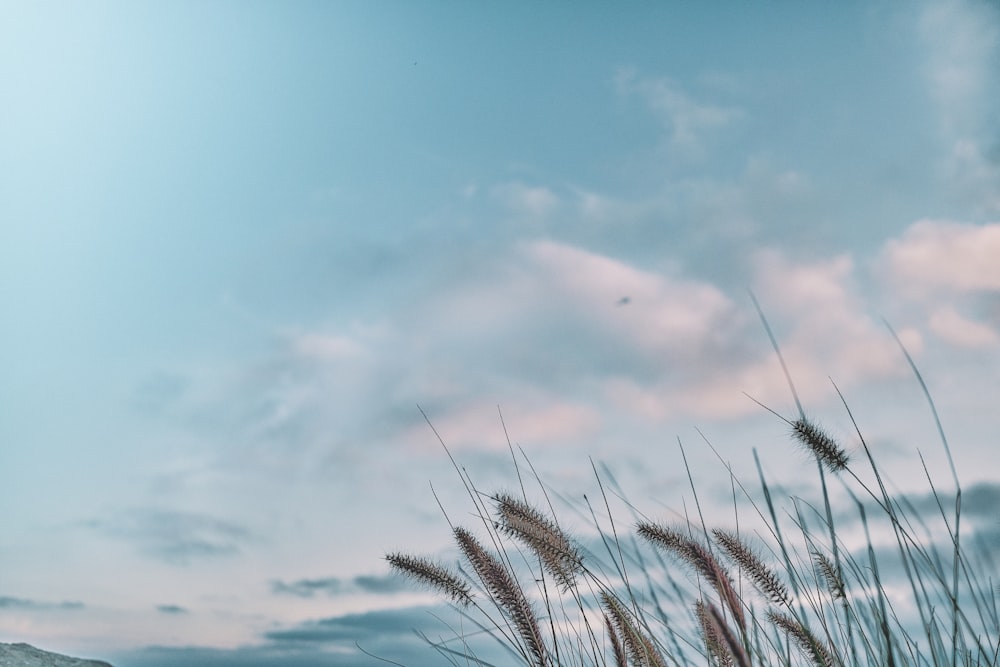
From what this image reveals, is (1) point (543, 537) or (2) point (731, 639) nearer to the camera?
(2) point (731, 639)

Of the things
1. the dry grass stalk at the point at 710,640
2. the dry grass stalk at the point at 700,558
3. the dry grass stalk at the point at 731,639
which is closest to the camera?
the dry grass stalk at the point at 731,639

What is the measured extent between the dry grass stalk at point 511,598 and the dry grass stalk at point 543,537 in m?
0.15

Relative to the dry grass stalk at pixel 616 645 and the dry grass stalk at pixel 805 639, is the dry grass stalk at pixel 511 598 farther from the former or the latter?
the dry grass stalk at pixel 805 639

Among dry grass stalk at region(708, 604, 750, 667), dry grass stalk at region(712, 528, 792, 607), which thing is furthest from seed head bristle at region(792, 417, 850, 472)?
dry grass stalk at region(708, 604, 750, 667)

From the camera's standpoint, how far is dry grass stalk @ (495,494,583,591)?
355 centimetres

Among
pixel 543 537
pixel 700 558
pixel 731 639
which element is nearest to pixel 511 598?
pixel 543 537

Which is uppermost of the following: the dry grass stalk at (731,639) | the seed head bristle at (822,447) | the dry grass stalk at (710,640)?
the seed head bristle at (822,447)

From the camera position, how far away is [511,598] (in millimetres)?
3480

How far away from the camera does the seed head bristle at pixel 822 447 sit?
11.5 feet

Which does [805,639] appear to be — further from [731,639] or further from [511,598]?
[731,639]

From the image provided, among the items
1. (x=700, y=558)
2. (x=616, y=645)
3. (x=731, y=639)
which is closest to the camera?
(x=731, y=639)

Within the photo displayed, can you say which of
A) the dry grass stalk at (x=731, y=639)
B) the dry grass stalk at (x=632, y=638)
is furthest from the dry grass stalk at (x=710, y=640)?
the dry grass stalk at (x=731, y=639)

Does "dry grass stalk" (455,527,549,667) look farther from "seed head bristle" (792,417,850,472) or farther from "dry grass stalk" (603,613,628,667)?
"seed head bristle" (792,417,850,472)

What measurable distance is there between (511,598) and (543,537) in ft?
0.88
